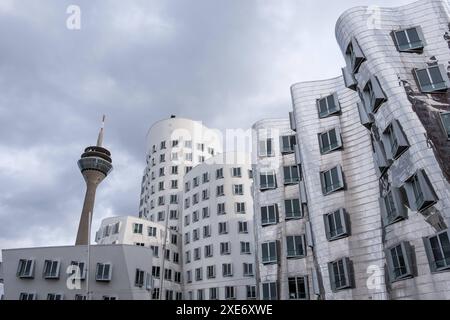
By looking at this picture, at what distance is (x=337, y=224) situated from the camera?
2769 cm

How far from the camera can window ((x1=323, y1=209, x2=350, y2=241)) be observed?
2697 centimetres

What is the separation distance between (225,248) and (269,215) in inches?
950

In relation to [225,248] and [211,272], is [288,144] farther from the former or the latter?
[211,272]

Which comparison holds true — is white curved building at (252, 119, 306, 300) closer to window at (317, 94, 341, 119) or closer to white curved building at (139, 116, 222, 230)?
window at (317, 94, 341, 119)

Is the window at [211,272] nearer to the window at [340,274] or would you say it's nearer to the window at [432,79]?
the window at [340,274]

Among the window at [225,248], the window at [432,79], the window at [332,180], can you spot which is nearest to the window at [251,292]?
the window at [225,248]

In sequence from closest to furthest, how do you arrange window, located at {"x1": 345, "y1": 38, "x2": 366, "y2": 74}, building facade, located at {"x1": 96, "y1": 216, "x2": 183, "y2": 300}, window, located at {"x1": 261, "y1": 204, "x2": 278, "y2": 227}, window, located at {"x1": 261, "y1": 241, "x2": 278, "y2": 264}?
window, located at {"x1": 345, "y1": 38, "x2": 366, "y2": 74}
window, located at {"x1": 261, "y1": 241, "x2": 278, "y2": 264}
window, located at {"x1": 261, "y1": 204, "x2": 278, "y2": 227}
building facade, located at {"x1": 96, "y1": 216, "x2": 183, "y2": 300}

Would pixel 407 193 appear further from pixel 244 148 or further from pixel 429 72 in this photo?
pixel 244 148

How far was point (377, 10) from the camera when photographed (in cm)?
2908

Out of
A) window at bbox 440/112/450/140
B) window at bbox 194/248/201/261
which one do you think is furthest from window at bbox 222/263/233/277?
window at bbox 440/112/450/140

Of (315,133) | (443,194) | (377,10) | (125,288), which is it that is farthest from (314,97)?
(125,288)

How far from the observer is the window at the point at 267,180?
122 feet

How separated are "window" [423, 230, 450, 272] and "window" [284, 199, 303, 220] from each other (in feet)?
48.9
